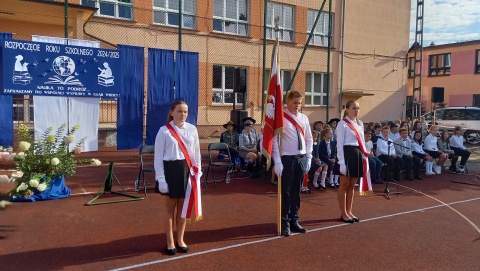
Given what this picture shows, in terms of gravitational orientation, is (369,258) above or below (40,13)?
below

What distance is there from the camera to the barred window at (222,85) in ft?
55.9

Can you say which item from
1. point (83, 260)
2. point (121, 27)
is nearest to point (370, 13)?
point (121, 27)

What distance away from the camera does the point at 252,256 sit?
197 inches

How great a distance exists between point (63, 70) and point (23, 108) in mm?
3014

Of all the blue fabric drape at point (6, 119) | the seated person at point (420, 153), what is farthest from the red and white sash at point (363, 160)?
the blue fabric drape at point (6, 119)

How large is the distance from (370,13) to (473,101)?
16307mm

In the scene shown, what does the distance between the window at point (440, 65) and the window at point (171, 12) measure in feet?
88.6

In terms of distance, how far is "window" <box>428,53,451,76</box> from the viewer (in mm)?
34875

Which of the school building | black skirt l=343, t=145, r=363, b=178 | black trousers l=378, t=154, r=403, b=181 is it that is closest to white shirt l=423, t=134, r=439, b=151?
black trousers l=378, t=154, r=403, b=181

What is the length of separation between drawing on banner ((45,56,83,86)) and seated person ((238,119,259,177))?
4381 mm

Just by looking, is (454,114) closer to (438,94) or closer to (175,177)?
(438,94)

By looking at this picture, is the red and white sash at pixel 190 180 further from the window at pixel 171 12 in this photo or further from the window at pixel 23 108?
the window at pixel 171 12

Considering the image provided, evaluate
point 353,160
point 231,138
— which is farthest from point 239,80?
point 353,160

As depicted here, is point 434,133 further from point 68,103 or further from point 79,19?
point 79,19
